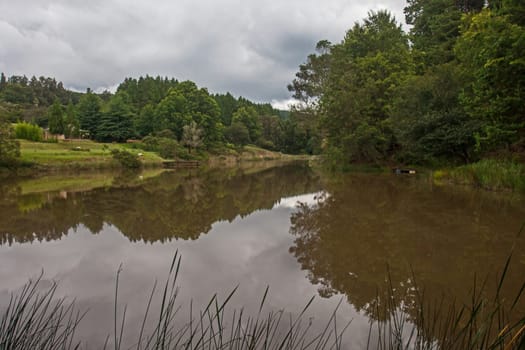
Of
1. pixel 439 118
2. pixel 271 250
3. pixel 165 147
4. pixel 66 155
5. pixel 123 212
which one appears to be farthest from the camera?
pixel 165 147

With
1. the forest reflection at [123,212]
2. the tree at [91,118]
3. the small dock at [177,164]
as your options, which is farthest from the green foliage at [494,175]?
the tree at [91,118]

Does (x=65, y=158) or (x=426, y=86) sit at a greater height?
(x=426, y=86)

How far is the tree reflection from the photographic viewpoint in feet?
11.7

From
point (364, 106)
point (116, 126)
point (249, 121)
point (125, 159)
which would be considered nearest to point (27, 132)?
point (125, 159)

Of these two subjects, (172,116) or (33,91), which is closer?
(172,116)

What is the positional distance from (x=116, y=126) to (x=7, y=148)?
26.4 metres

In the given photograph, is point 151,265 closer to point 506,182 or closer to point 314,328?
point 314,328

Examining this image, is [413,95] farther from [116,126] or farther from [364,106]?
[116,126]

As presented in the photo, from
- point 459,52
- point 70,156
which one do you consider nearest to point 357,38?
point 459,52

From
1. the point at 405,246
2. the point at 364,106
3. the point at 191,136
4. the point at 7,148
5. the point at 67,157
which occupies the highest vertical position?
the point at 364,106

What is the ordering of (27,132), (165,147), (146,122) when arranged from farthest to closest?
(146,122) → (165,147) → (27,132)

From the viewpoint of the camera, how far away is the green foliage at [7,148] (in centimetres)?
1909

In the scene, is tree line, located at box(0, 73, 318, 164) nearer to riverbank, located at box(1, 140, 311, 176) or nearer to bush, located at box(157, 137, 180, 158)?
bush, located at box(157, 137, 180, 158)

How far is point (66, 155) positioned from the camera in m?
26.0
